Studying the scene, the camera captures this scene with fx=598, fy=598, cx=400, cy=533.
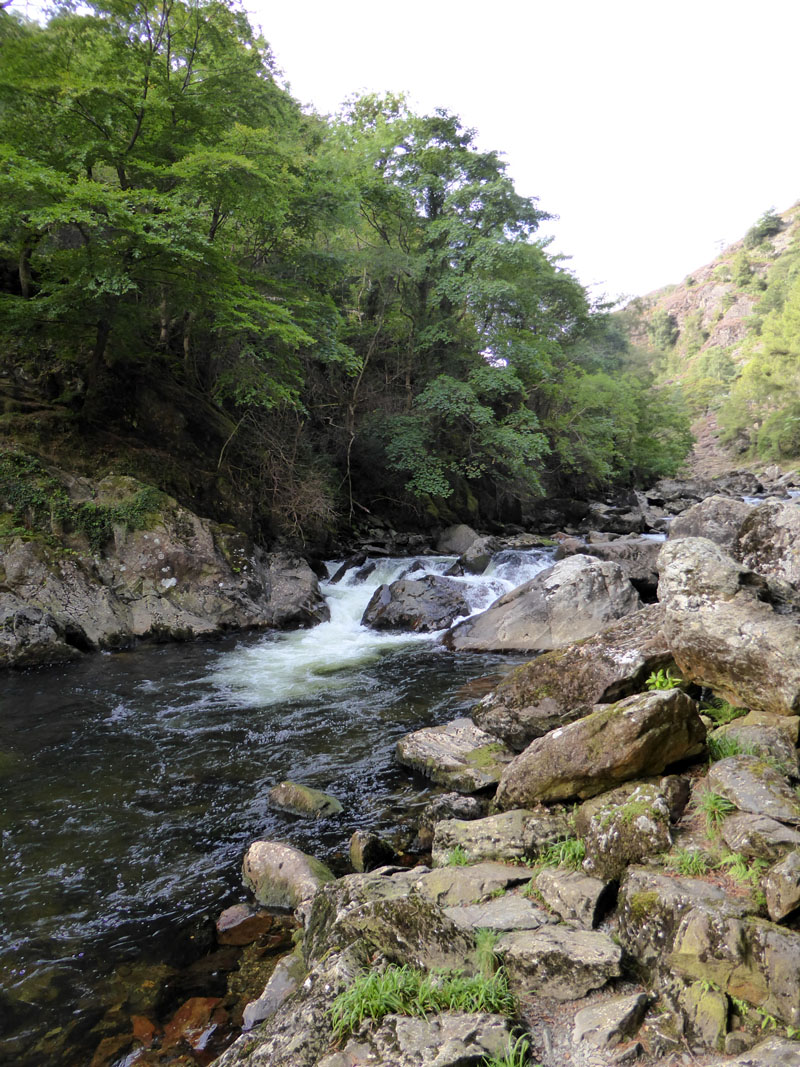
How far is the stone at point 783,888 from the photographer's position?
8.36ft

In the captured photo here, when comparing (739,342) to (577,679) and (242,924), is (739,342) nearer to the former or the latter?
(577,679)

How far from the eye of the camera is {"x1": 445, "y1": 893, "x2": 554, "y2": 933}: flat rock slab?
3.09 meters

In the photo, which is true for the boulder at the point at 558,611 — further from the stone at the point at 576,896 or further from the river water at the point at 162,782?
the stone at the point at 576,896

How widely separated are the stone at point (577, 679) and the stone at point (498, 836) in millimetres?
1356

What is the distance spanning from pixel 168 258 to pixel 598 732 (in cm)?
1096

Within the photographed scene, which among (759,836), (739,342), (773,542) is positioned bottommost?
(759,836)

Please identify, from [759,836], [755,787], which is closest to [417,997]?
[759,836]

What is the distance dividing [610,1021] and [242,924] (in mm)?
2669

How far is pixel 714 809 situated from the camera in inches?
135

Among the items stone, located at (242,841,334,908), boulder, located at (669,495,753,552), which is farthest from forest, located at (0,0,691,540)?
stone, located at (242,841,334,908)

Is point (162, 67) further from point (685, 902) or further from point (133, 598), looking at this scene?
point (685, 902)

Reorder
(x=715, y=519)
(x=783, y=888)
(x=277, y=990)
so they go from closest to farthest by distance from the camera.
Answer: (x=783, y=888) → (x=277, y=990) → (x=715, y=519)

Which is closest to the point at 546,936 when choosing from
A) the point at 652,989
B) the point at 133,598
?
the point at 652,989

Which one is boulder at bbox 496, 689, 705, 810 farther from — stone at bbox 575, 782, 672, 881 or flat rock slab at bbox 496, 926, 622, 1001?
flat rock slab at bbox 496, 926, 622, 1001
